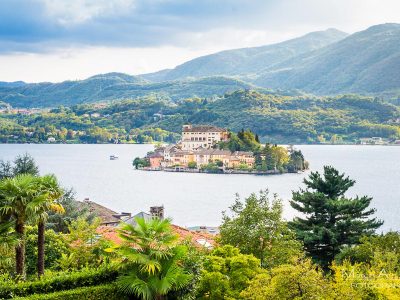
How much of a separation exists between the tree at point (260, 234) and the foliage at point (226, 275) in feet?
11.4

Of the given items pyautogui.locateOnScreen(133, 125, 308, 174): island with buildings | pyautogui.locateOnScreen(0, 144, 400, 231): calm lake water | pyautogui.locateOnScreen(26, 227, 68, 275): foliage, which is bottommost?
pyautogui.locateOnScreen(0, 144, 400, 231): calm lake water

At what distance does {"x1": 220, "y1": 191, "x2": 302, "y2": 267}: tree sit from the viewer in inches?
722

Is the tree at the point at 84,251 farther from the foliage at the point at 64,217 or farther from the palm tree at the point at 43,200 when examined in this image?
the foliage at the point at 64,217

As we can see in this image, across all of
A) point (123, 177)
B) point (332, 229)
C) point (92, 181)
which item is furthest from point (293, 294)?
point (123, 177)

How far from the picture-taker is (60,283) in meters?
11.7

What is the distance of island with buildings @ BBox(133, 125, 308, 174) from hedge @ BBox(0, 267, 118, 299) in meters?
106

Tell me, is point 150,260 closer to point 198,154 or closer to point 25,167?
point 25,167

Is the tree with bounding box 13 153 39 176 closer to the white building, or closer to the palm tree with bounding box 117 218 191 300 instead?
the palm tree with bounding box 117 218 191 300

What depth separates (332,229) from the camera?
2530 cm

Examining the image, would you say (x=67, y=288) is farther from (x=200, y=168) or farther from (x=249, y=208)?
(x=200, y=168)

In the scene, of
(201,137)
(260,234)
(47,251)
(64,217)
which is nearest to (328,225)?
(260,234)

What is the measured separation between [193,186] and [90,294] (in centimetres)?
8597

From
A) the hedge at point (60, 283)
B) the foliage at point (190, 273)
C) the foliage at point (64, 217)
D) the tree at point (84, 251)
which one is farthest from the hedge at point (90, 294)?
the foliage at point (64, 217)

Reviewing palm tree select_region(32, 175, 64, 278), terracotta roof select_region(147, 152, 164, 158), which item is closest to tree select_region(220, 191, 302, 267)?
palm tree select_region(32, 175, 64, 278)
